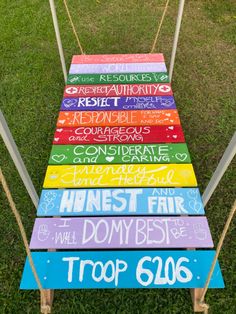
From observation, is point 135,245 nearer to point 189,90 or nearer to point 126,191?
point 126,191

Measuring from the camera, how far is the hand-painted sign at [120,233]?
1706 mm

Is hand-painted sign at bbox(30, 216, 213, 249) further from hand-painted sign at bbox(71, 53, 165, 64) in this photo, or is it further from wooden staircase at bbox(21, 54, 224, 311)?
hand-painted sign at bbox(71, 53, 165, 64)

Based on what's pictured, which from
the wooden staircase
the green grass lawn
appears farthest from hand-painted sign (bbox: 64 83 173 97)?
the green grass lawn

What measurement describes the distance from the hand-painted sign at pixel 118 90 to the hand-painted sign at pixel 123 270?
1388 mm

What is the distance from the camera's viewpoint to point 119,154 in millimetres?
2137

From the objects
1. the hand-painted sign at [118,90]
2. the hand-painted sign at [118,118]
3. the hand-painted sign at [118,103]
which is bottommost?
the hand-painted sign at [118,118]

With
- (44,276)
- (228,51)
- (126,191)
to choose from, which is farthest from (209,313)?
(228,51)

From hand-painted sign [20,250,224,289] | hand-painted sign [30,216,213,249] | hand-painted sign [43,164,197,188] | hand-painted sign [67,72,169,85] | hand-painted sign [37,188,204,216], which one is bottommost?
hand-painted sign [20,250,224,289]

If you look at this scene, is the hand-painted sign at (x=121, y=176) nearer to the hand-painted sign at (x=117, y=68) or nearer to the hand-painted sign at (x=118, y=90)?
the hand-painted sign at (x=118, y=90)

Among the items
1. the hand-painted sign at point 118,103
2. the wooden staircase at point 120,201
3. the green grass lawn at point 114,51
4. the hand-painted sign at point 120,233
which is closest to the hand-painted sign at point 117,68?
the wooden staircase at point 120,201

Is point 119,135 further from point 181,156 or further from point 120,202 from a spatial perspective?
point 120,202

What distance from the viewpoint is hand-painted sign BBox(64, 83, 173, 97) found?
2617 millimetres

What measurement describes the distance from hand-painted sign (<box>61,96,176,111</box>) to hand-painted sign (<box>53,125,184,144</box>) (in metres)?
0.23

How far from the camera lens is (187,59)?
3.76 meters
